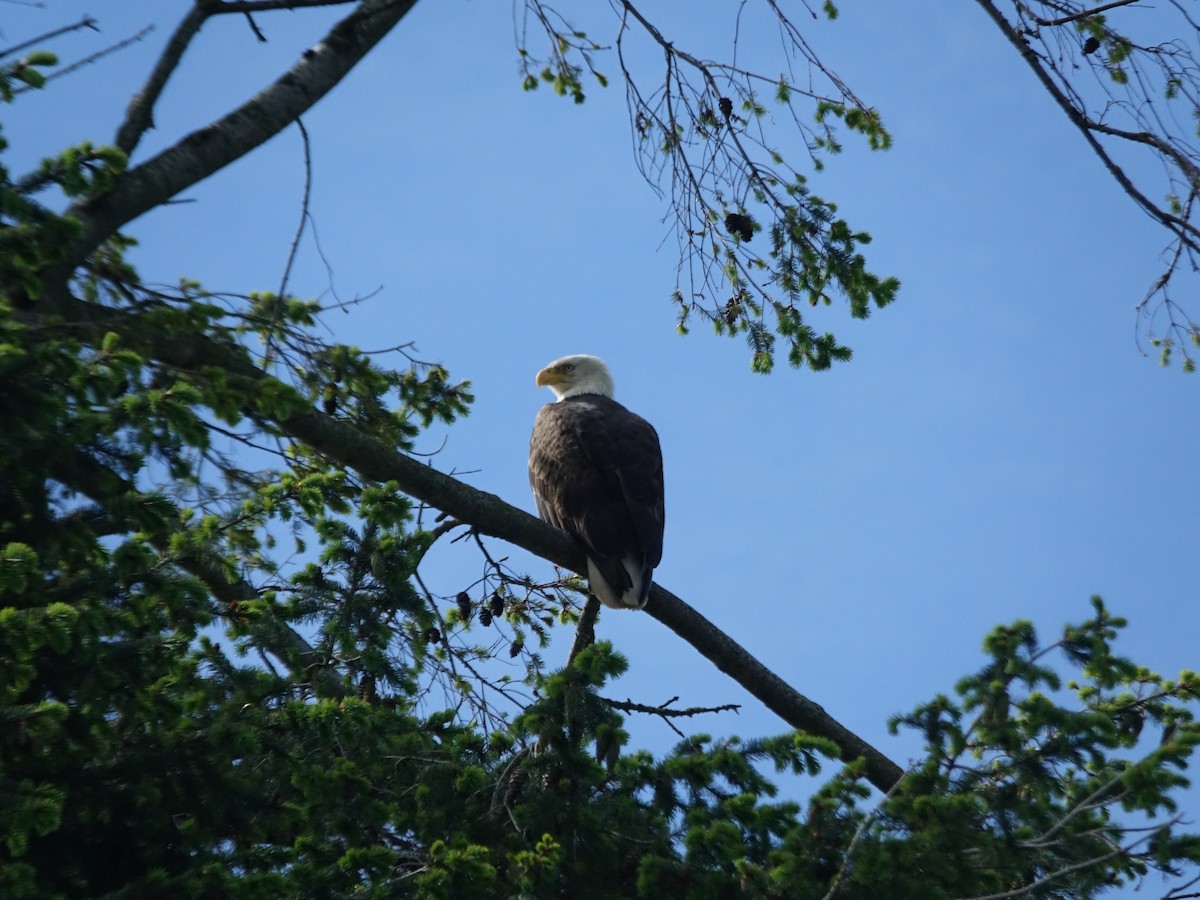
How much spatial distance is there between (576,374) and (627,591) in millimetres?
4894

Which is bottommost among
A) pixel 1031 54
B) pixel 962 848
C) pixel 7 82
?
pixel 962 848

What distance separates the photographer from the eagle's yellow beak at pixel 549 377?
37.3 feet

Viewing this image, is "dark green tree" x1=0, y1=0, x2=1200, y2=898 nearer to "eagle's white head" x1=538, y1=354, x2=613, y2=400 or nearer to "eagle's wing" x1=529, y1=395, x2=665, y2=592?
"eagle's wing" x1=529, y1=395, x2=665, y2=592

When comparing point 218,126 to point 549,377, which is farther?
point 549,377

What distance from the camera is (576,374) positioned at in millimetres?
11305

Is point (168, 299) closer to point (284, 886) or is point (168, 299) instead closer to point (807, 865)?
point (284, 886)

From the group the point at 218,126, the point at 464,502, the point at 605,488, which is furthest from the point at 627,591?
the point at 218,126

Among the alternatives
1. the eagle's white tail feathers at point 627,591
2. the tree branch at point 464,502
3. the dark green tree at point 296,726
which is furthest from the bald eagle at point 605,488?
the dark green tree at point 296,726

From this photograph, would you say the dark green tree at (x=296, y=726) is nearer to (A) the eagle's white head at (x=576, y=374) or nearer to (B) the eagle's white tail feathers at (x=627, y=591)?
(B) the eagle's white tail feathers at (x=627, y=591)

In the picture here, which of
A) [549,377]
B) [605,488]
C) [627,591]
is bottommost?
[627,591]

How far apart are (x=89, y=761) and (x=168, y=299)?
74.1 inches

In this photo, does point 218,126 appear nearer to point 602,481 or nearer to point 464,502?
point 464,502

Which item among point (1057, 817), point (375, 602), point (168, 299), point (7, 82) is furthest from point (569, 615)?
point (7, 82)

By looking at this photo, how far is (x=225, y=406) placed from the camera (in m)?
3.70
